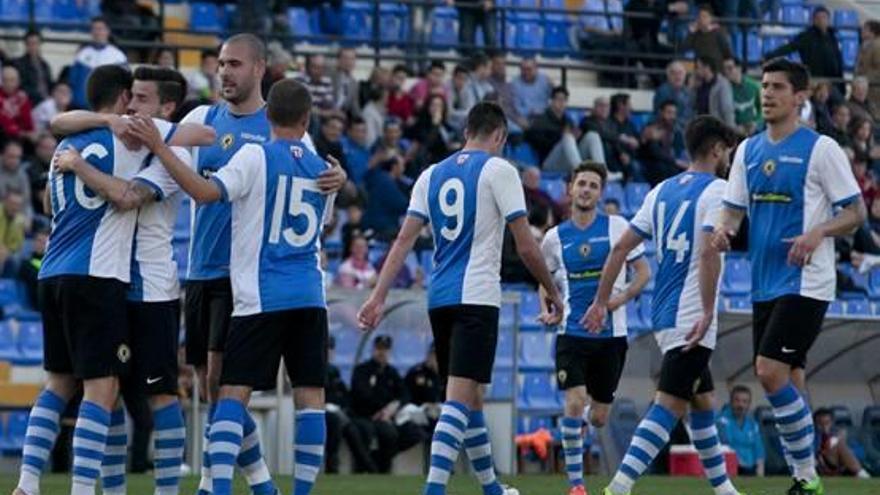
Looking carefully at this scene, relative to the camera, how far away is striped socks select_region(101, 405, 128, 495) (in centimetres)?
1262

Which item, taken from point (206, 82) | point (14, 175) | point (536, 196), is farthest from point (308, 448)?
point (536, 196)

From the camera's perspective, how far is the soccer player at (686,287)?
14.3 metres

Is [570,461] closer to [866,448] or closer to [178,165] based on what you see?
[178,165]

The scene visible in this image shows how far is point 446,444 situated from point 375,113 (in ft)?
43.4

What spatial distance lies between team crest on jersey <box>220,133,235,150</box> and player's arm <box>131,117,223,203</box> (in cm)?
107

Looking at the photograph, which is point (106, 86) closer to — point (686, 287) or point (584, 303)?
point (686, 287)

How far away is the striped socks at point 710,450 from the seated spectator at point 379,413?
23.4 ft

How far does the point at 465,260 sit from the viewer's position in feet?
43.8

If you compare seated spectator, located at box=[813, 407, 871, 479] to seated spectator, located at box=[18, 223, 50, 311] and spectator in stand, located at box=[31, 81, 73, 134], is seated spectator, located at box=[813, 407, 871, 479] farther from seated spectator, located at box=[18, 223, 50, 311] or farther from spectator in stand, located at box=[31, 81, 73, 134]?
spectator in stand, located at box=[31, 81, 73, 134]

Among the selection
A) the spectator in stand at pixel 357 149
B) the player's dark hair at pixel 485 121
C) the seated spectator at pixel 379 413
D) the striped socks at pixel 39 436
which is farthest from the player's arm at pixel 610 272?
the spectator in stand at pixel 357 149

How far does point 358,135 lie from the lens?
2547cm

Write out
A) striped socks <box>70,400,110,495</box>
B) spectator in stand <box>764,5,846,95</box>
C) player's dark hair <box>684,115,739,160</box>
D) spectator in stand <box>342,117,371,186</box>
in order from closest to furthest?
1. striped socks <box>70,400,110,495</box>
2. player's dark hair <box>684,115,739,160</box>
3. spectator in stand <box>342,117,371,186</box>
4. spectator in stand <box>764,5,846,95</box>

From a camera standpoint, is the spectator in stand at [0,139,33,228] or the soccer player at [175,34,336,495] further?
the spectator in stand at [0,139,33,228]

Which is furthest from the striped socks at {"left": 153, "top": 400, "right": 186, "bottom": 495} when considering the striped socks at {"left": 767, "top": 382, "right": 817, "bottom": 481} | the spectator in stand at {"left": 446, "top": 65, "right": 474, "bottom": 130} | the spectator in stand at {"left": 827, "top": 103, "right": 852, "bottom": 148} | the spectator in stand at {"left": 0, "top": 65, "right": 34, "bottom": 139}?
the spectator in stand at {"left": 827, "top": 103, "right": 852, "bottom": 148}
